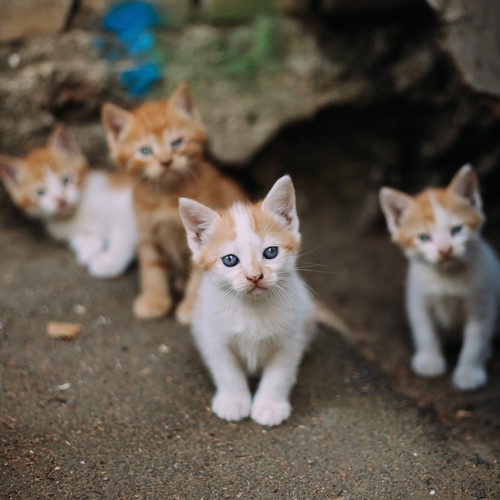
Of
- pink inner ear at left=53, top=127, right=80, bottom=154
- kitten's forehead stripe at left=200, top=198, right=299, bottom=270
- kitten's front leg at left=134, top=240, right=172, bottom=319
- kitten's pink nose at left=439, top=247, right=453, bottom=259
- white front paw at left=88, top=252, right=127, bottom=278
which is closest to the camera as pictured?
kitten's forehead stripe at left=200, top=198, right=299, bottom=270

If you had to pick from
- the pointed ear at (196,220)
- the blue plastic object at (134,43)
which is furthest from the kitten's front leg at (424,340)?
the blue plastic object at (134,43)

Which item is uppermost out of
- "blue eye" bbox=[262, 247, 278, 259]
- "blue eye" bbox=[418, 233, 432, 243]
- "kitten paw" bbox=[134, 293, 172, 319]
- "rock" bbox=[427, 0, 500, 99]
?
"rock" bbox=[427, 0, 500, 99]

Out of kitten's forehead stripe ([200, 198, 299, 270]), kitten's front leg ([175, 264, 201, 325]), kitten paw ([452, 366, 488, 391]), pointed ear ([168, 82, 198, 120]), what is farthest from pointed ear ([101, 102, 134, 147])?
kitten paw ([452, 366, 488, 391])

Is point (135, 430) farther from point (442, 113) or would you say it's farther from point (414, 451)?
point (442, 113)

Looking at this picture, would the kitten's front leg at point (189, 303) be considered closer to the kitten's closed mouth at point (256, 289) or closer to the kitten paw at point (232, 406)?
the kitten paw at point (232, 406)

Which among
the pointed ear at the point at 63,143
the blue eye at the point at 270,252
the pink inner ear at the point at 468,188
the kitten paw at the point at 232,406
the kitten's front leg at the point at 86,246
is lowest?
the kitten's front leg at the point at 86,246

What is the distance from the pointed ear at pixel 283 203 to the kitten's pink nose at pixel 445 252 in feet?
2.78

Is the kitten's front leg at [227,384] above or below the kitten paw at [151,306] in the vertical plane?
above

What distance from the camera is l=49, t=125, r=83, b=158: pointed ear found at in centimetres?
392

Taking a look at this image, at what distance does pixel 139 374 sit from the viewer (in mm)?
3002

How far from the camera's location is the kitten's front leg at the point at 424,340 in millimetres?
3434

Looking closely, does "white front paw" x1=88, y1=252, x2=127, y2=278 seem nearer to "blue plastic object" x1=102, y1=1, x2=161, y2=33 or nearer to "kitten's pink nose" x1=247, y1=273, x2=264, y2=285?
"blue plastic object" x1=102, y1=1, x2=161, y2=33

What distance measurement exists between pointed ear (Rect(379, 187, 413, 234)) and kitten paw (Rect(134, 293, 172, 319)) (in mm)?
1259

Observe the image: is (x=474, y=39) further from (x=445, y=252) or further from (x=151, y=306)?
(x=151, y=306)
